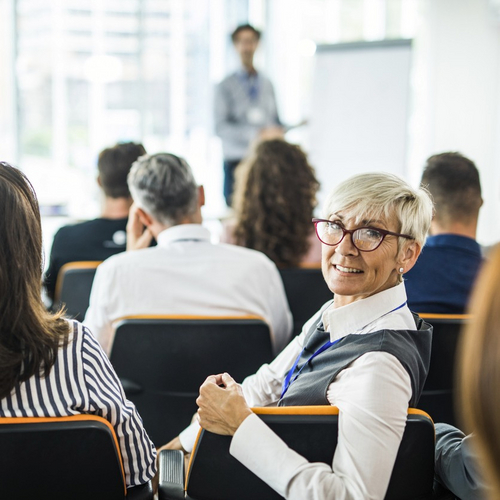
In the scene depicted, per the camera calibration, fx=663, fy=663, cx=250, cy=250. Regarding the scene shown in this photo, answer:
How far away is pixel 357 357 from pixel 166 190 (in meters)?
1.46

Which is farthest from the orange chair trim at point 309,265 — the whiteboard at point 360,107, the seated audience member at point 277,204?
the whiteboard at point 360,107

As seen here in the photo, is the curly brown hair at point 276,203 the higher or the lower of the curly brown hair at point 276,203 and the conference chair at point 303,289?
the higher

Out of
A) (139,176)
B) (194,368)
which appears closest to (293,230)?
(139,176)

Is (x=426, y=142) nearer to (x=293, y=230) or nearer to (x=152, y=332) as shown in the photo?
(x=293, y=230)

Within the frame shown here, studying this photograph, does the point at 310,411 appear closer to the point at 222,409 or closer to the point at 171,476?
the point at 222,409

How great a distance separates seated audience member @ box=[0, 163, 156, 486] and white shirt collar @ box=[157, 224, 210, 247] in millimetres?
1153

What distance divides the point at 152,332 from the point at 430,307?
935 millimetres

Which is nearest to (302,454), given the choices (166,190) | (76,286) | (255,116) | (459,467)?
(459,467)

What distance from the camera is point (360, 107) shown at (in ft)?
19.4

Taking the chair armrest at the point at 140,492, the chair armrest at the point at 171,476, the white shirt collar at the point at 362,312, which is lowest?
the chair armrest at the point at 140,492

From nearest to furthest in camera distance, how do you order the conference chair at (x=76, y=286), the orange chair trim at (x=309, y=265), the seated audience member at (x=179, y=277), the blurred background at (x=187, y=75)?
the seated audience member at (x=179, y=277) → the conference chair at (x=76, y=286) → the orange chair trim at (x=309, y=265) → the blurred background at (x=187, y=75)

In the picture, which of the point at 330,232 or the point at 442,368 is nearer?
the point at 330,232

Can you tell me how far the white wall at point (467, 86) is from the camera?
6844mm

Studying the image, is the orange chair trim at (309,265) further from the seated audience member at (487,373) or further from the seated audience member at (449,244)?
the seated audience member at (487,373)
